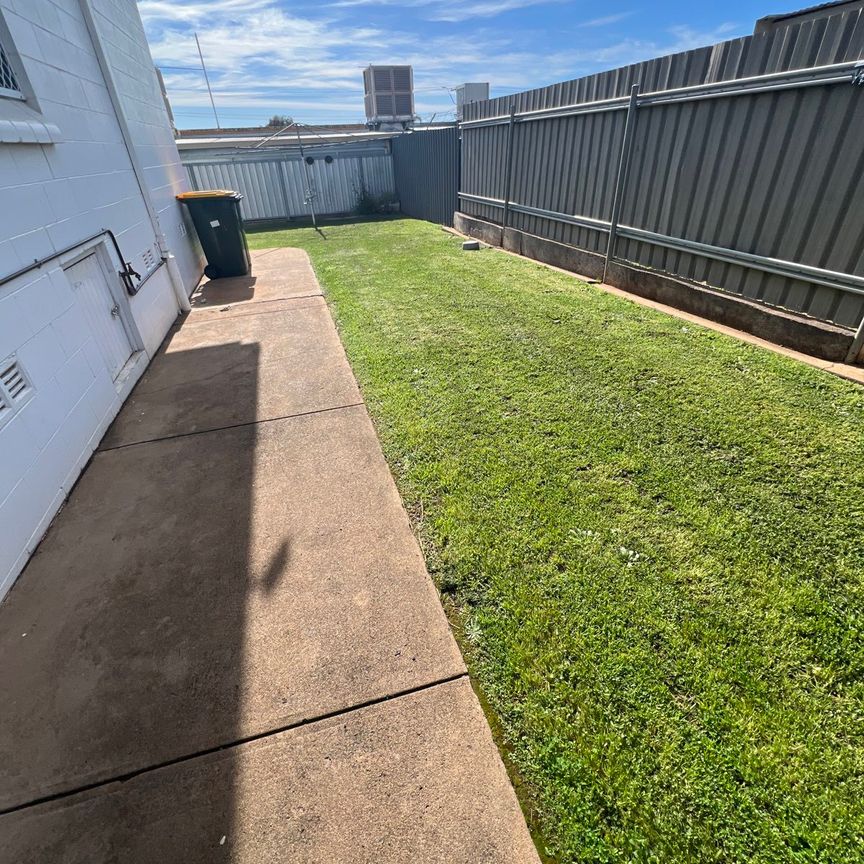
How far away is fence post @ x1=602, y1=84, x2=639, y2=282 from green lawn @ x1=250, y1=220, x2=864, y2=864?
239 centimetres

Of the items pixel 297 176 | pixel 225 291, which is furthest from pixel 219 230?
pixel 297 176

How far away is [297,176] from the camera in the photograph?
47.9ft

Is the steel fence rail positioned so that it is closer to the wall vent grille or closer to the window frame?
the window frame

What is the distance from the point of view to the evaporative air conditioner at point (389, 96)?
24.2 m

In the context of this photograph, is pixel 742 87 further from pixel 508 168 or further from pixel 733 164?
pixel 508 168

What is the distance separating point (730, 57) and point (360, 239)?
26.9 ft

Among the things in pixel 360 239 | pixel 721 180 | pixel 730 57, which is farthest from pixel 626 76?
pixel 360 239

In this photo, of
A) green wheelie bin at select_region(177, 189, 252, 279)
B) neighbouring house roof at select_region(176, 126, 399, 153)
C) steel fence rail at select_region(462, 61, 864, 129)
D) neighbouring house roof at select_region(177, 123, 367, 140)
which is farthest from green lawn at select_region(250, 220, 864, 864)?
neighbouring house roof at select_region(177, 123, 367, 140)

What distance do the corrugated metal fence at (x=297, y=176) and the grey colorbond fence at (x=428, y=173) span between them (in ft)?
2.54

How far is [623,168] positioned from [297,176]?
11763 millimetres

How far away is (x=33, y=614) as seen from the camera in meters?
2.36

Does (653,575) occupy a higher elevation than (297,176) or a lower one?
lower

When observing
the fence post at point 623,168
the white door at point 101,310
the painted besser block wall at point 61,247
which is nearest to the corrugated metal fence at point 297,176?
the painted besser block wall at point 61,247

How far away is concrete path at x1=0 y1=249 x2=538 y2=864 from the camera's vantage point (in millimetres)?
1561
